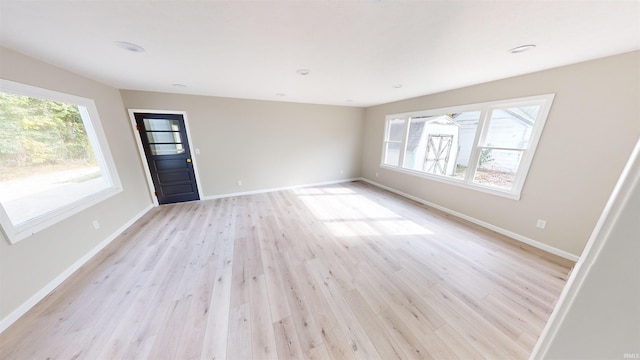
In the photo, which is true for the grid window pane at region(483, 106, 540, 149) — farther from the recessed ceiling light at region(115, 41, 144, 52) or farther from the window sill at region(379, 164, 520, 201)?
the recessed ceiling light at region(115, 41, 144, 52)

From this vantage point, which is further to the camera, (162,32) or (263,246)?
(263,246)

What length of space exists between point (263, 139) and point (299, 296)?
11.8 feet

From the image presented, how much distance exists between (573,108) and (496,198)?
4.49 feet

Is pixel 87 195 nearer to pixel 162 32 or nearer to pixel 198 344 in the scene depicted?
pixel 162 32

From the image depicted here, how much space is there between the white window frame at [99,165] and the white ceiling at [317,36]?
36 centimetres

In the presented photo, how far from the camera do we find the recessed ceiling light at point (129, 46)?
1.71m

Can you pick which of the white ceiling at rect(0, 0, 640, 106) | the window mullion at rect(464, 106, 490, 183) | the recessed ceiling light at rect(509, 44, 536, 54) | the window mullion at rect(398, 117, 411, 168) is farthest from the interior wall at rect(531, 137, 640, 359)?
the window mullion at rect(398, 117, 411, 168)

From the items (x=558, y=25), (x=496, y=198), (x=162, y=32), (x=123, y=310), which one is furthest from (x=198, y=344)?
(x=496, y=198)

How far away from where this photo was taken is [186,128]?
3.78 meters

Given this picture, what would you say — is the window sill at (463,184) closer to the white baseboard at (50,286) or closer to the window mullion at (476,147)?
the window mullion at (476,147)

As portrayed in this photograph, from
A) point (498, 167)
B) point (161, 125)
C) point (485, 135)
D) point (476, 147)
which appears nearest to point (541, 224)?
point (498, 167)

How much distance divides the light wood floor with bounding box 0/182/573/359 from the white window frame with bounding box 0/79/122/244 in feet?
2.14

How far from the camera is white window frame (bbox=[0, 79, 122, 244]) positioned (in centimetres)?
167

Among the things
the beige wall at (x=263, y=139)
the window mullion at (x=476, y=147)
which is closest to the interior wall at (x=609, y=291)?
the window mullion at (x=476, y=147)
